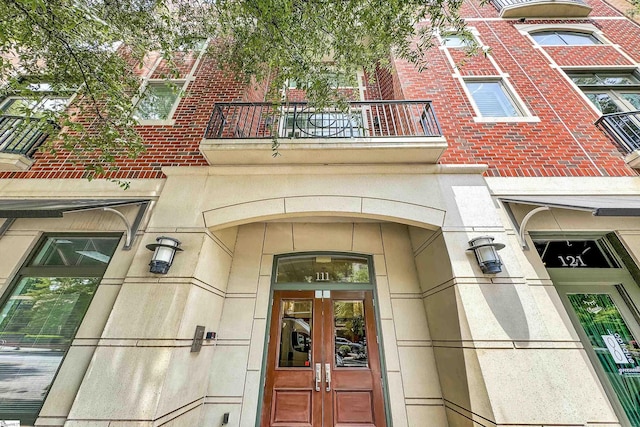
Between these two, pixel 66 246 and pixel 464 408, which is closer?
pixel 464 408

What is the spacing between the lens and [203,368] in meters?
3.15

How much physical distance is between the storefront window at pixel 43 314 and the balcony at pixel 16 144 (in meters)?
1.33

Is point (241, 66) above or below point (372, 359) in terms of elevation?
above

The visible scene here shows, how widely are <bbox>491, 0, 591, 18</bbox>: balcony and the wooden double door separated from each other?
27.4ft

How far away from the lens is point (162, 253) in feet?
9.64

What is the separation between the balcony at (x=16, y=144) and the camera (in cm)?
369

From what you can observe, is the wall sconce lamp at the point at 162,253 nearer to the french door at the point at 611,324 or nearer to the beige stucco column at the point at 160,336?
the beige stucco column at the point at 160,336

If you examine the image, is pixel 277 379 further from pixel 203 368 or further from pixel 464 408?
pixel 464 408

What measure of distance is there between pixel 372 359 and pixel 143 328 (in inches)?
112

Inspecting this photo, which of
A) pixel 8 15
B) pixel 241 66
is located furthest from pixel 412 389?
pixel 8 15

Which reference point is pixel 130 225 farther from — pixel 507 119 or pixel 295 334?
pixel 507 119

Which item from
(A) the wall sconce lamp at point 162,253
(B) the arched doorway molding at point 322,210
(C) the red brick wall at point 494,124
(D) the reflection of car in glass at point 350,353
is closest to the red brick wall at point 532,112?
(C) the red brick wall at point 494,124

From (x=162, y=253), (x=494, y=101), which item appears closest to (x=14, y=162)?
(x=162, y=253)

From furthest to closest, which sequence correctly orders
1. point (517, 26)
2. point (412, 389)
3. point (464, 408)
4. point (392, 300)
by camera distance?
1. point (517, 26)
2. point (392, 300)
3. point (412, 389)
4. point (464, 408)
